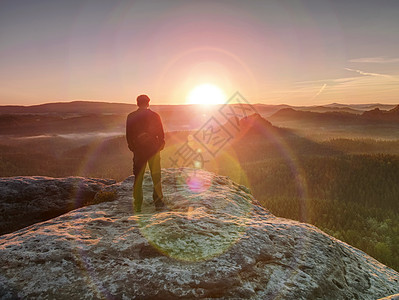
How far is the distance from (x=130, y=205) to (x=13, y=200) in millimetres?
4590

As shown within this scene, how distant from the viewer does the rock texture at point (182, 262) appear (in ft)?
11.3

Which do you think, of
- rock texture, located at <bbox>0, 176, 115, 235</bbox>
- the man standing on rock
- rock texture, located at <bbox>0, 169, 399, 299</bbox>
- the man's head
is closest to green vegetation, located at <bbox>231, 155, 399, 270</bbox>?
rock texture, located at <bbox>0, 169, 399, 299</bbox>

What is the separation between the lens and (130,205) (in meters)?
7.49

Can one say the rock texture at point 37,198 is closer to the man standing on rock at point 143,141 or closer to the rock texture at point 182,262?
the man standing on rock at point 143,141

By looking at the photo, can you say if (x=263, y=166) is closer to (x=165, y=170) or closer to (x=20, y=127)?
(x=165, y=170)

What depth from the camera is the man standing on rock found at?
7.29 meters

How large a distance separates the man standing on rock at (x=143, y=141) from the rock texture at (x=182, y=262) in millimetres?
1568

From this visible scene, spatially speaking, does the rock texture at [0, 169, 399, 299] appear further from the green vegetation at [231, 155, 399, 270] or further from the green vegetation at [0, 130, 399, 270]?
the green vegetation at [231, 155, 399, 270]

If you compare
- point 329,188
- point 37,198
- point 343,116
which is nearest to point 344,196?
point 329,188

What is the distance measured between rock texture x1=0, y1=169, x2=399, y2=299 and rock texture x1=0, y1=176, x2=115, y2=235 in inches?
125

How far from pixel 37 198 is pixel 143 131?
509 cm

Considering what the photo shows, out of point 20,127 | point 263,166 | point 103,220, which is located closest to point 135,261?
point 103,220

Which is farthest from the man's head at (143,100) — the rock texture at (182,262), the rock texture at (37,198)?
the rock texture at (37,198)

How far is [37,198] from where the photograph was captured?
8.99 metres
